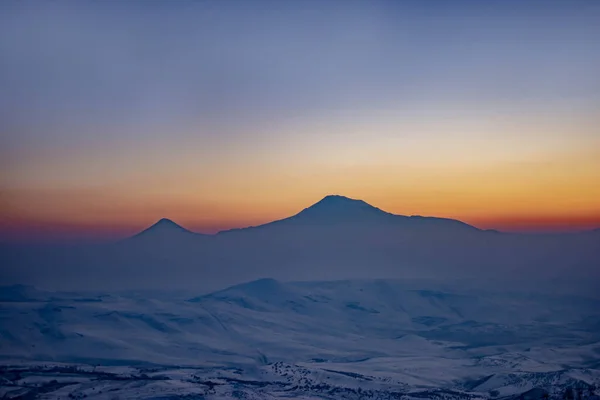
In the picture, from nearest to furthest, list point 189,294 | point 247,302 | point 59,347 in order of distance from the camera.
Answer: point 59,347 < point 247,302 < point 189,294

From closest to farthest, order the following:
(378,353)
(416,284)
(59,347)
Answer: (59,347) < (378,353) < (416,284)

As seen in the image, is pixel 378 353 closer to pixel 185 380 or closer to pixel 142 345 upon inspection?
pixel 142 345

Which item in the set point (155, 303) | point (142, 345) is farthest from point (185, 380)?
point (155, 303)

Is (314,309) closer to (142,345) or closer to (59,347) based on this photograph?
(142,345)

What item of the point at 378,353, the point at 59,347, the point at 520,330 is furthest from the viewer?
the point at 520,330

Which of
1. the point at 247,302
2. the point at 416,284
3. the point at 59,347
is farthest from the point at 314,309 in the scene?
Answer: the point at 59,347

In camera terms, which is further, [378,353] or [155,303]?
[155,303]

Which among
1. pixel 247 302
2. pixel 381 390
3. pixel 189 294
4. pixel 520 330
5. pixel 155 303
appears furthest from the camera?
pixel 189 294
